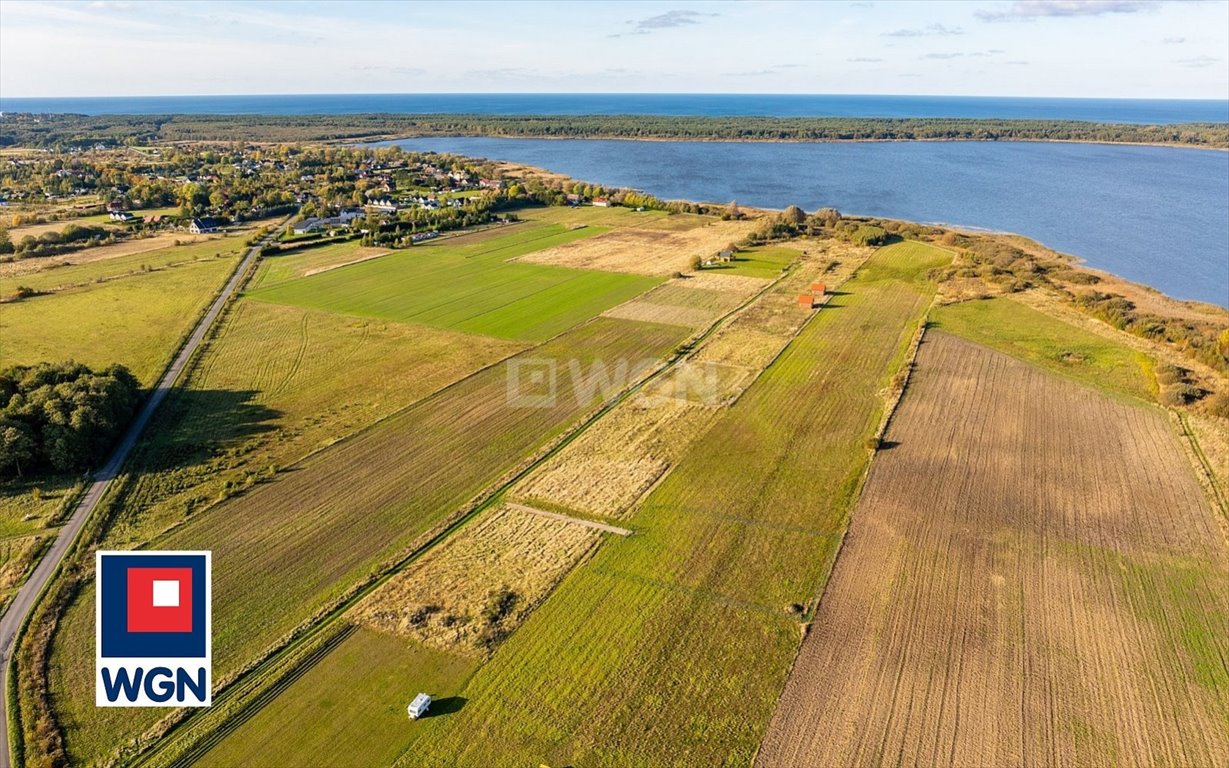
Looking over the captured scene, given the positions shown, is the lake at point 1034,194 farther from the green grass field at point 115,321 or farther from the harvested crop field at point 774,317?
the green grass field at point 115,321

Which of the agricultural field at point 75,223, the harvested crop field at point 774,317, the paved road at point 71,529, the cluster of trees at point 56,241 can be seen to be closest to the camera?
the paved road at point 71,529

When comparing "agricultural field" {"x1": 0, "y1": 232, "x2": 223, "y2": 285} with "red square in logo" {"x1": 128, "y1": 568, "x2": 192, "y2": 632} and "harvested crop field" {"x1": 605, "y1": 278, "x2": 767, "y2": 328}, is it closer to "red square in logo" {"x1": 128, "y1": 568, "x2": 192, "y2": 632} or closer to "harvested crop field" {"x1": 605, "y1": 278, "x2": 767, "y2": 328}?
"harvested crop field" {"x1": 605, "y1": 278, "x2": 767, "y2": 328}

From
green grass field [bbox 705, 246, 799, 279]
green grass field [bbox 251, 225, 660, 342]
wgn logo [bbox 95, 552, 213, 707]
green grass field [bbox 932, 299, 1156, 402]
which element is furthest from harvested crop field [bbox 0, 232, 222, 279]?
green grass field [bbox 932, 299, 1156, 402]

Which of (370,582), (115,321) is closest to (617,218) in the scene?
(115,321)

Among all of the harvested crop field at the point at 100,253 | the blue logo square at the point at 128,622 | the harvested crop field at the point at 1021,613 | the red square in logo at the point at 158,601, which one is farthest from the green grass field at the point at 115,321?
the harvested crop field at the point at 1021,613

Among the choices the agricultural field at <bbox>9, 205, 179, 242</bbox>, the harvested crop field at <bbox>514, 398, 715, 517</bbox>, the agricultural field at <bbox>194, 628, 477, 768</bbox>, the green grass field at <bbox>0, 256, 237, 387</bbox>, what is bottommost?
the agricultural field at <bbox>194, 628, 477, 768</bbox>

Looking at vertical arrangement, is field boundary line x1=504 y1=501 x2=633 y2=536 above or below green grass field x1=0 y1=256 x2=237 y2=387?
below

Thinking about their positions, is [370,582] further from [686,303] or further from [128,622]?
[686,303]

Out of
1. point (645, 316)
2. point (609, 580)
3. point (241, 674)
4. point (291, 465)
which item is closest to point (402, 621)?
point (241, 674)
